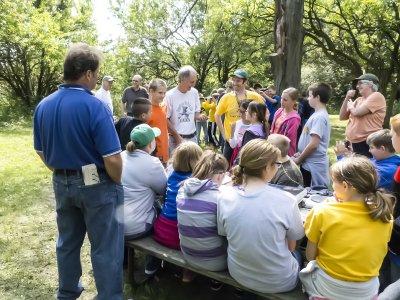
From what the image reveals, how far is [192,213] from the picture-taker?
247 centimetres

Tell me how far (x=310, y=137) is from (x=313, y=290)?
2.31 meters

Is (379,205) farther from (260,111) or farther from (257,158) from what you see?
(260,111)

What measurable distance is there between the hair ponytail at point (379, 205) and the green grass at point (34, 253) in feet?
5.10

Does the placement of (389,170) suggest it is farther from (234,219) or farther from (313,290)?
(234,219)

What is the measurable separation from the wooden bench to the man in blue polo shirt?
15.3 inches

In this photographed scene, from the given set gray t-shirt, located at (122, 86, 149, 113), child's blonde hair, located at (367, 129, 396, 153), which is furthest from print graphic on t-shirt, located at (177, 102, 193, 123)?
gray t-shirt, located at (122, 86, 149, 113)

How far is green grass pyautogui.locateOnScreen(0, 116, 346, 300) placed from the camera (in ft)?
9.98

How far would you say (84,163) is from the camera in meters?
2.28

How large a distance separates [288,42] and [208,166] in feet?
15.6

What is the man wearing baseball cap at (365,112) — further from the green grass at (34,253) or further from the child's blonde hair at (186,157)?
the green grass at (34,253)

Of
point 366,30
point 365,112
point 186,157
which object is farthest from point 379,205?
point 366,30

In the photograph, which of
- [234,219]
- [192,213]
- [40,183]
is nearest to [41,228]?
[40,183]

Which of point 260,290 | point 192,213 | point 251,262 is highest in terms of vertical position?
point 192,213

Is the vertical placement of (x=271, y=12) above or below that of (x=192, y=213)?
above
